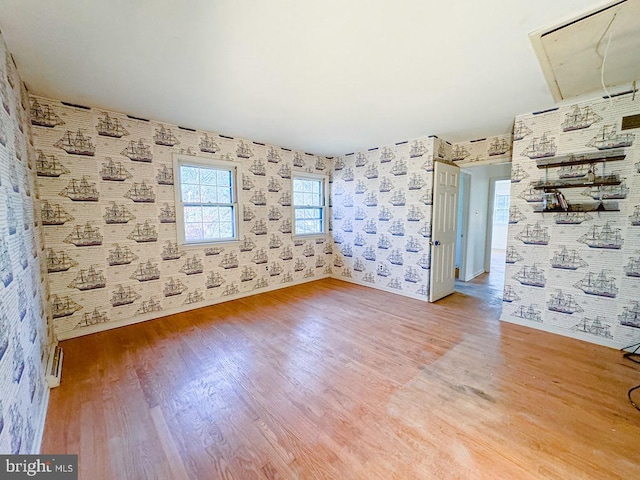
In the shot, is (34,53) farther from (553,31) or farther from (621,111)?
(621,111)

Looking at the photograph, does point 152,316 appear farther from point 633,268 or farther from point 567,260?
point 633,268

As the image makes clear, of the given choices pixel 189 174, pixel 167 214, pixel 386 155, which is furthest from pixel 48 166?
pixel 386 155

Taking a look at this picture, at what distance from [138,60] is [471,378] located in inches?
148

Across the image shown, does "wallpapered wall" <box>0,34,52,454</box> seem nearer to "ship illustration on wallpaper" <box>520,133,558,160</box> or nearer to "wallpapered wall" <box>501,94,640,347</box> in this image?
"wallpapered wall" <box>501,94,640,347</box>

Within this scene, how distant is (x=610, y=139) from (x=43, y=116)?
230 inches

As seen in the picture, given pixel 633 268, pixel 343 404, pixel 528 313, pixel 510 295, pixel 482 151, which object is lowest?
pixel 343 404

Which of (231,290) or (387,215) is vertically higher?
(387,215)

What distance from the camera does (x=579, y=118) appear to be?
265 centimetres

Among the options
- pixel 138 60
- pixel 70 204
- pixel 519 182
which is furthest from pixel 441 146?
pixel 70 204

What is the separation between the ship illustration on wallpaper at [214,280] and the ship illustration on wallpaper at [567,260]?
14.5 ft

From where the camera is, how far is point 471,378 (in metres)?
2.10

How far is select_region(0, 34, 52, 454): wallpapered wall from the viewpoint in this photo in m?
1.18

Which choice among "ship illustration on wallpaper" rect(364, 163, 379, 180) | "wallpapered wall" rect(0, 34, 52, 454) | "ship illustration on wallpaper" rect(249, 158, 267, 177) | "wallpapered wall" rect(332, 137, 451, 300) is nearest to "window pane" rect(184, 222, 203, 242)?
"ship illustration on wallpaper" rect(249, 158, 267, 177)

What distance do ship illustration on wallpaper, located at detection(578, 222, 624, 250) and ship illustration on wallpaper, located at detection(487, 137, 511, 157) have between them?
159 centimetres
